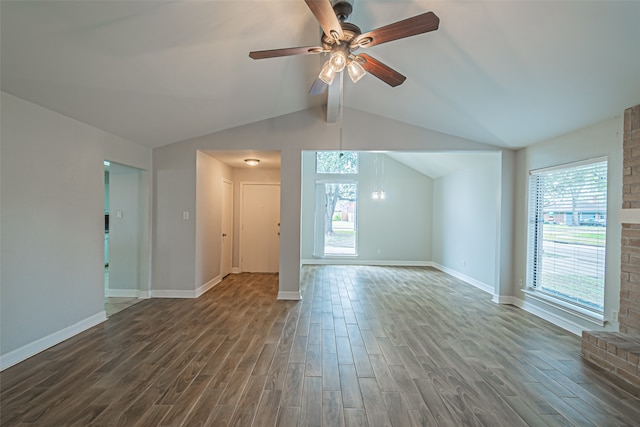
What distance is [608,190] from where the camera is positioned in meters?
3.09

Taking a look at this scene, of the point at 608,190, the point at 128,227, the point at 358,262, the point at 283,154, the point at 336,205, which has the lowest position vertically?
the point at 358,262

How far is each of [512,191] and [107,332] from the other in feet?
19.4

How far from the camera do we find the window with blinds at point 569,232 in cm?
323

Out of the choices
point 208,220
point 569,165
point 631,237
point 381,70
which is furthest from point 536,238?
point 208,220

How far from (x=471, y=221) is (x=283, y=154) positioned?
161 inches

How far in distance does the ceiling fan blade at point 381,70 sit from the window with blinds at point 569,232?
2654 millimetres

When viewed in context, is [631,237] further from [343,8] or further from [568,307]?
[343,8]

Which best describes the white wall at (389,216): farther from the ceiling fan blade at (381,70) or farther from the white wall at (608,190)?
the ceiling fan blade at (381,70)

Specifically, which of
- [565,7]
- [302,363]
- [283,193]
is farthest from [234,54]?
[302,363]

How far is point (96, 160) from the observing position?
11.5 feet

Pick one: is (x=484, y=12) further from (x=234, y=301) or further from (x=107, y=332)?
(x=107, y=332)

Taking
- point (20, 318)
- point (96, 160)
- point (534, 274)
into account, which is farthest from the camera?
point (534, 274)

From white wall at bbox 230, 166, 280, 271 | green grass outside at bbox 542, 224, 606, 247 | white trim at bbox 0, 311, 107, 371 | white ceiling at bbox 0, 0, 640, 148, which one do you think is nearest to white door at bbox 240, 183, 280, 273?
white wall at bbox 230, 166, 280, 271

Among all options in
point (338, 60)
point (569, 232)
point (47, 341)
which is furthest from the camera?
point (569, 232)
